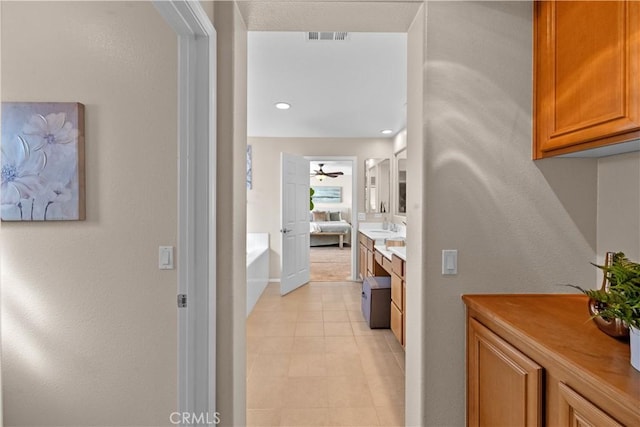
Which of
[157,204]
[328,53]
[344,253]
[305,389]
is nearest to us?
[157,204]

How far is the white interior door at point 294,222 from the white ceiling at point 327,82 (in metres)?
0.61

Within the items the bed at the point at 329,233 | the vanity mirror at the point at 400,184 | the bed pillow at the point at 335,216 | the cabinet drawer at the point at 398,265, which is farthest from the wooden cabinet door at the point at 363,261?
the bed pillow at the point at 335,216

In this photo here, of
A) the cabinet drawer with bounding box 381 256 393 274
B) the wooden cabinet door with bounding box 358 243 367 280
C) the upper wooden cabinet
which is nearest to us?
the upper wooden cabinet

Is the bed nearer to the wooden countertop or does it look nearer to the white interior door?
the white interior door

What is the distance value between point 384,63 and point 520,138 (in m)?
1.47

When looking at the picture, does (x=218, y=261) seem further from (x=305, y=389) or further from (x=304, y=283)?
(x=304, y=283)

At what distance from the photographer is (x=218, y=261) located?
157 centimetres

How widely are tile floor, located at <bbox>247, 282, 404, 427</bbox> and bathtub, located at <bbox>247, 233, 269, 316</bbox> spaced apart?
9.2 inches

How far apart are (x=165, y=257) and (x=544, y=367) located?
160cm

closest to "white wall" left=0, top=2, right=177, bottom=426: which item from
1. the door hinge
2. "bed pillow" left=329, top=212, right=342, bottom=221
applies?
the door hinge

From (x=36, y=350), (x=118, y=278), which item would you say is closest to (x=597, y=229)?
(x=118, y=278)

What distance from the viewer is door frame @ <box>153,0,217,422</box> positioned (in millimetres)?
1474

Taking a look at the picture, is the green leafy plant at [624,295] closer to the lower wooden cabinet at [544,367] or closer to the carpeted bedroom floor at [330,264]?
the lower wooden cabinet at [544,367]

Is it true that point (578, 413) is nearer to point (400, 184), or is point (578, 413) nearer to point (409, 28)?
point (409, 28)
